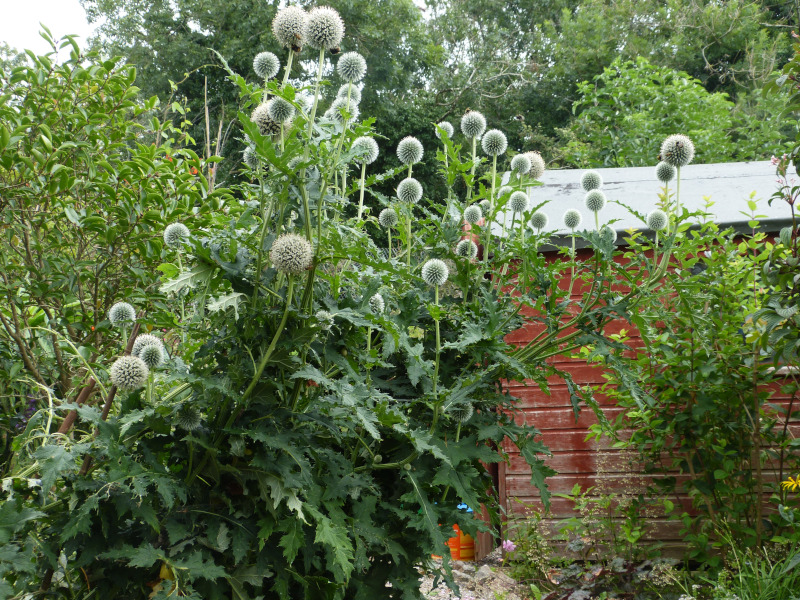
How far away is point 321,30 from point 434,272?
93 centimetres

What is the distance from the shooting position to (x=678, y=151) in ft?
10.3

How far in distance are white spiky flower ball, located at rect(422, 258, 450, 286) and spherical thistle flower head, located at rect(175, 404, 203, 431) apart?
0.98 metres

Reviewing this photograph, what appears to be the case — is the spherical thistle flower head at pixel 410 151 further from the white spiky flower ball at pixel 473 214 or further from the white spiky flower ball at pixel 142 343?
the white spiky flower ball at pixel 142 343

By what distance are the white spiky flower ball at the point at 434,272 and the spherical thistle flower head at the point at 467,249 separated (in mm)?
108

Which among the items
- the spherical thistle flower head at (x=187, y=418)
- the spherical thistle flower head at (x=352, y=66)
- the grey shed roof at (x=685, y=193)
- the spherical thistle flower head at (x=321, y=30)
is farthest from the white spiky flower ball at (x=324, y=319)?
the grey shed roof at (x=685, y=193)

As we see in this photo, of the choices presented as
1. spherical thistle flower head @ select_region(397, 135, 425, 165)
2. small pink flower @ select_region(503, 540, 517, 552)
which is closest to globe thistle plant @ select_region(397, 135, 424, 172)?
spherical thistle flower head @ select_region(397, 135, 425, 165)

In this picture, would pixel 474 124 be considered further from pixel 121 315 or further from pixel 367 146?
pixel 121 315

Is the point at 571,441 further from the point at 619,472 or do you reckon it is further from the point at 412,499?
the point at 412,499

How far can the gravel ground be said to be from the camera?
167 inches

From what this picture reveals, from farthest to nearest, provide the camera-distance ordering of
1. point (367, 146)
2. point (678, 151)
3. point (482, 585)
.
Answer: point (482, 585)
point (678, 151)
point (367, 146)

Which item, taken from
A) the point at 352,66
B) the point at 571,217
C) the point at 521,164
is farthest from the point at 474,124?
the point at 352,66

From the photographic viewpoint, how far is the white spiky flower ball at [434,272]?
2.53m

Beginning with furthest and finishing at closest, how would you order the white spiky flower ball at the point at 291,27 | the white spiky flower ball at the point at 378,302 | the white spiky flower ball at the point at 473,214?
the white spiky flower ball at the point at 473,214 → the white spiky flower ball at the point at 378,302 → the white spiky flower ball at the point at 291,27

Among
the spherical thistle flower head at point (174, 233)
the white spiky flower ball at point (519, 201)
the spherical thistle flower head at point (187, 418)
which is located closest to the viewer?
the spherical thistle flower head at point (187, 418)
